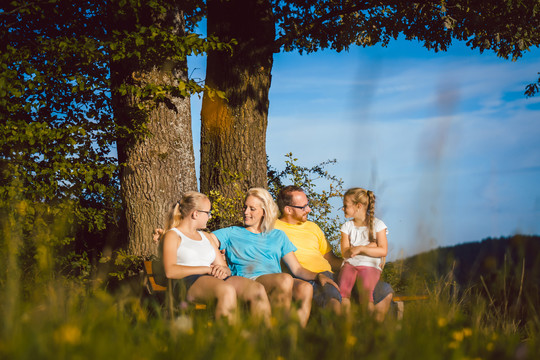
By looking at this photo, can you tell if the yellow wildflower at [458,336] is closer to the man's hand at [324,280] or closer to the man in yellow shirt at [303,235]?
the man's hand at [324,280]

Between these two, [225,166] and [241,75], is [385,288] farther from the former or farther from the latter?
[241,75]

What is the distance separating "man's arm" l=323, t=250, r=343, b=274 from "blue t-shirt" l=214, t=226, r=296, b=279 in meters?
0.80

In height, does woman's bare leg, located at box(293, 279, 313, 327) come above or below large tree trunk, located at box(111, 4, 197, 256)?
below

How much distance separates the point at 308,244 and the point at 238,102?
271cm

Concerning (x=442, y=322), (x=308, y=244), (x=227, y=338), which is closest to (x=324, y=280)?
(x=308, y=244)

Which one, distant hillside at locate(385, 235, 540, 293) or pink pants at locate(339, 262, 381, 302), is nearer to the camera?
distant hillside at locate(385, 235, 540, 293)

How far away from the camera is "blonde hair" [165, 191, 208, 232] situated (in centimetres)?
432

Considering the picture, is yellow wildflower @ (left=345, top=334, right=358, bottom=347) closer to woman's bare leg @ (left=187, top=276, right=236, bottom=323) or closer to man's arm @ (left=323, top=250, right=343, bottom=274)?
woman's bare leg @ (left=187, top=276, right=236, bottom=323)

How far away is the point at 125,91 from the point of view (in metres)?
5.88

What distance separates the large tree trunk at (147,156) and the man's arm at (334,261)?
2287mm

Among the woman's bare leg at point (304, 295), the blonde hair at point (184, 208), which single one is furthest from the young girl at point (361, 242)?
the blonde hair at point (184, 208)

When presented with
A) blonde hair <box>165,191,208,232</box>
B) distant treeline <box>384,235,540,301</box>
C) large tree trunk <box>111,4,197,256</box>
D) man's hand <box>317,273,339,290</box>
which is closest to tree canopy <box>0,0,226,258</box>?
large tree trunk <box>111,4,197,256</box>

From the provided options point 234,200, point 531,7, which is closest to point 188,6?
point 234,200

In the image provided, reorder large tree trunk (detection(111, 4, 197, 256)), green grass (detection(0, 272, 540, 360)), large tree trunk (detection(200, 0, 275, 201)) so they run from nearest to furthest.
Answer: green grass (detection(0, 272, 540, 360))
large tree trunk (detection(111, 4, 197, 256))
large tree trunk (detection(200, 0, 275, 201))
